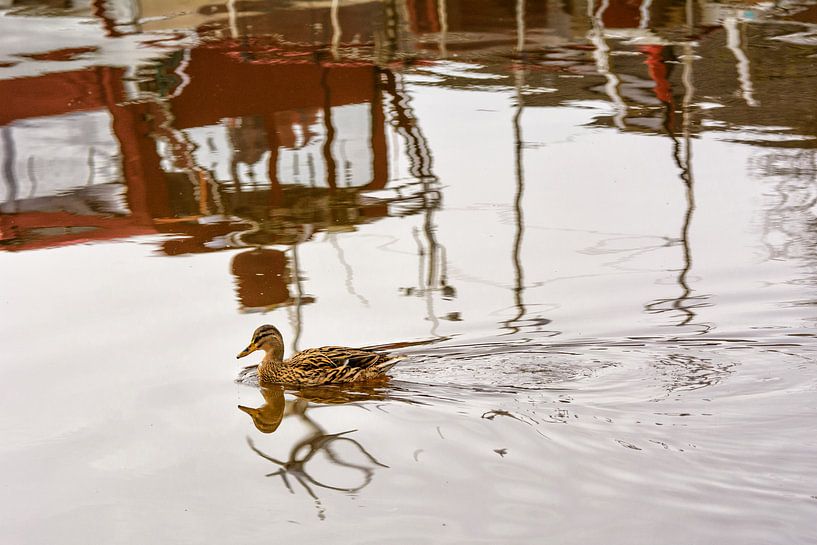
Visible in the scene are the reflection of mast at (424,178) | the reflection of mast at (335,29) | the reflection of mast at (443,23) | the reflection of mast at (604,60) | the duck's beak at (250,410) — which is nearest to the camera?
the duck's beak at (250,410)

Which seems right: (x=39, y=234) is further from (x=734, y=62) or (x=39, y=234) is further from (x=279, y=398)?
(x=734, y=62)

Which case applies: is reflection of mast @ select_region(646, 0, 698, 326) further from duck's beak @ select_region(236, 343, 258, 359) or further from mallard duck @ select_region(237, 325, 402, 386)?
duck's beak @ select_region(236, 343, 258, 359)

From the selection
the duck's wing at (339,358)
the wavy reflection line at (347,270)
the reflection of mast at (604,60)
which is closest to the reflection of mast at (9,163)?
the wavy reflection line at (347,270)

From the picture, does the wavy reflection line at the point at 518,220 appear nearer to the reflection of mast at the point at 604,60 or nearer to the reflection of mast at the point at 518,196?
the reflection of mast at the point at 518,196

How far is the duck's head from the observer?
712cm

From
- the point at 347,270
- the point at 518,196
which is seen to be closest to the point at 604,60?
the point at 518,196

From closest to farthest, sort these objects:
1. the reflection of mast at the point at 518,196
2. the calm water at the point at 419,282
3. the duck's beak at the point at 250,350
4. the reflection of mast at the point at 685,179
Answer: the calm water at the point at 419,282
the duck's beak at the point at 250,350
the reflection of mast at the point at 685,179
the reflection of mast at the point at 518,196

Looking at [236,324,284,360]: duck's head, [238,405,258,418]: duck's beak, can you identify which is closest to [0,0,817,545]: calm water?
[238,405,258,418]: duck's beak

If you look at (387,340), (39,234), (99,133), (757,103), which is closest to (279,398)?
(387,340)

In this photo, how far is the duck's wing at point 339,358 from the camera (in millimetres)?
6809

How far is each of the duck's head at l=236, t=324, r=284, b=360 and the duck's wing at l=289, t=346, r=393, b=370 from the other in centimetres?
13

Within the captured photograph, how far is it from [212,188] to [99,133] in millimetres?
2421

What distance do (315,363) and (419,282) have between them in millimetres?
1693

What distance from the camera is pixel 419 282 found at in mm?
8422
